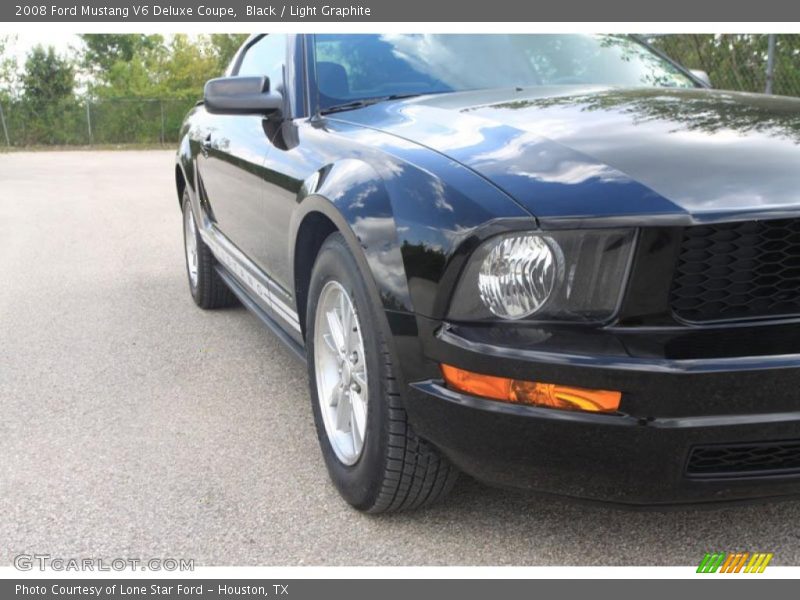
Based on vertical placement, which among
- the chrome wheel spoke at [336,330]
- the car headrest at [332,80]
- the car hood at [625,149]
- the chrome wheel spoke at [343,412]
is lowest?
the chrome wheel spoke at [343,412]

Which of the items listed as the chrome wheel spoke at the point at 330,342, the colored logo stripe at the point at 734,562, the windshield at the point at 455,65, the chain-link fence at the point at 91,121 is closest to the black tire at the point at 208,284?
the windshield at the point at 455,65

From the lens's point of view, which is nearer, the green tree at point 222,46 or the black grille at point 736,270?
the black grille at point 736,270

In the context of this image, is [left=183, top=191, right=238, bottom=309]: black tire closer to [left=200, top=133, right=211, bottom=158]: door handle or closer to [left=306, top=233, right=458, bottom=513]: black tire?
[left=200, top=133, right=211, bottom=158]: door handle

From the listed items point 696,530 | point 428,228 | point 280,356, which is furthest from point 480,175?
point 280,356

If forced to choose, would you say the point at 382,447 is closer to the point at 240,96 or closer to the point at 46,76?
the point at 240,96

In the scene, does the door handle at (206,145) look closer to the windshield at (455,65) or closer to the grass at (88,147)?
the windshield at (455,65)

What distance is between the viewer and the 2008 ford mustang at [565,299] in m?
2.04

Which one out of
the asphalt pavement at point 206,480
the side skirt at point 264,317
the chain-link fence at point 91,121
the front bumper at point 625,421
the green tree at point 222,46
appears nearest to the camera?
the front bumper at point 625,421

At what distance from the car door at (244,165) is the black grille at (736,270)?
77.8 inches

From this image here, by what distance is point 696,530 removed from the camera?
2.61m

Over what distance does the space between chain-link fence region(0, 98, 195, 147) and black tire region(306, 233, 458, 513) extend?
30.1 meters

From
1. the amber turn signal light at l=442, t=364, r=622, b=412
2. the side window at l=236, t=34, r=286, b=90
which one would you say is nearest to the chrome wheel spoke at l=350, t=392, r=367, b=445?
the amber turn signal light at l=442, t=364, r=622, b=412

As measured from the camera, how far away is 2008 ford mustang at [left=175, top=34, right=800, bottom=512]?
204 centimetres

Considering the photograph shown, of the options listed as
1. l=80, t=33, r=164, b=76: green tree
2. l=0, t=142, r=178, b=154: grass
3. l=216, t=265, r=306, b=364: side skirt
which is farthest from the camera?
l=80, t=33, r=164, b=76: green tree
